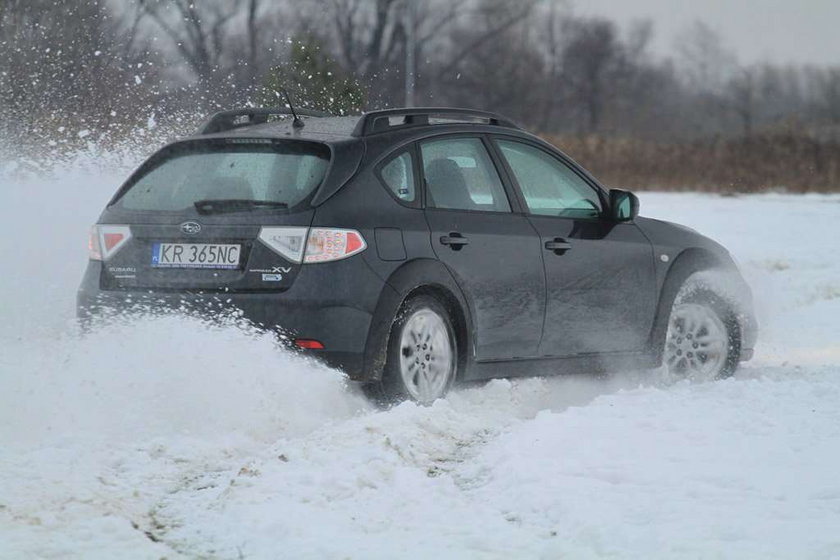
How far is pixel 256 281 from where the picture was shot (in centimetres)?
642

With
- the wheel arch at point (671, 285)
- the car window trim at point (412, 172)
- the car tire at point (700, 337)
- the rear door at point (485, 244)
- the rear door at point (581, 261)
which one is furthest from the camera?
the car tire at point (700, 337)

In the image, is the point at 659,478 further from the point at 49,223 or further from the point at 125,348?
the point at 49,223

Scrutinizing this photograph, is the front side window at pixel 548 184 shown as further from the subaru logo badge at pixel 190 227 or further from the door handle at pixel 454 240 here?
the subaru logo badge at pixel 190 227

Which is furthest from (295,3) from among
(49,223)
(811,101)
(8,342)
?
(8,342)

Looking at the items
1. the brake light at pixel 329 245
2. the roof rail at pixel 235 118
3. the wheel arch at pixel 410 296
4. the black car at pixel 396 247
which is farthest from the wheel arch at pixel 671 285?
the brake light at pixel 329 245

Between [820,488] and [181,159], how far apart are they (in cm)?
340

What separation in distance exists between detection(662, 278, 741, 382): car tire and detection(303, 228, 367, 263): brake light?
2.81 metres

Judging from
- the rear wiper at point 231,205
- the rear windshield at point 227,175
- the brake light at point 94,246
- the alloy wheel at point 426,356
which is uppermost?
the rear windshield at point 227,175

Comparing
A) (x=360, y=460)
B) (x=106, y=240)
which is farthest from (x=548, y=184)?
(x=360, y=460)

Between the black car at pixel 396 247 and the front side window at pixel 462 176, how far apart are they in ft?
0.03

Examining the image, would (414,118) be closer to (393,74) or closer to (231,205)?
(231,205)

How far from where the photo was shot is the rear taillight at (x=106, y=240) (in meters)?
6.80

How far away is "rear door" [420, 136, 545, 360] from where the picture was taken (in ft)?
23.2

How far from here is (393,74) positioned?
48.5 metres
